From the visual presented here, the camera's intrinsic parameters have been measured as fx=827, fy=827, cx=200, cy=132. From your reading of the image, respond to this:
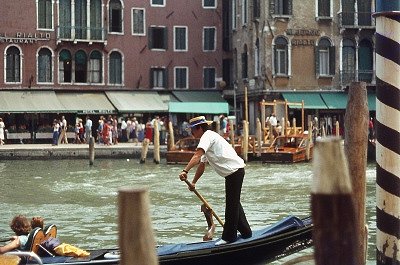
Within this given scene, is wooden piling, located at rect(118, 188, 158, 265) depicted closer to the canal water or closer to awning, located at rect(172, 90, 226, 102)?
the canal water

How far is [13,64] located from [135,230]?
90.6ft

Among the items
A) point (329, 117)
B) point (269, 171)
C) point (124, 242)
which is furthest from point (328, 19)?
point (124, 242)

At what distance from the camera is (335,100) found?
28797 millimetres

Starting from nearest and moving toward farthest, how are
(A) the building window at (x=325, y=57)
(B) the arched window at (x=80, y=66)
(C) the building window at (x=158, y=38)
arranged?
(A) the building window at (x=325, y=57) < (B) the arched window at (x=80, y=66) < (C) the building window at (x=158, y=38)

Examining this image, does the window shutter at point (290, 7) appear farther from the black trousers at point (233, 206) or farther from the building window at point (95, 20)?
the black trousers at point (233, 206)

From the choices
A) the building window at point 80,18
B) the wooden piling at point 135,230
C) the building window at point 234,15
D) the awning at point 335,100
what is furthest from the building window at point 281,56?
the wooden piling at point 135,230

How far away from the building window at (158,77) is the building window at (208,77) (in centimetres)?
161

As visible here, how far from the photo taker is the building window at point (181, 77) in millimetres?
31469

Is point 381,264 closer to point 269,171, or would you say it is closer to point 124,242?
point 124,242

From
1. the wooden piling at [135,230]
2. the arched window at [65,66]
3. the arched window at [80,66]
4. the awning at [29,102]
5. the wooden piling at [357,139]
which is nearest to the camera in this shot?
the wooden piling at [135,230]

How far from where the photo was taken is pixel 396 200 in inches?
172

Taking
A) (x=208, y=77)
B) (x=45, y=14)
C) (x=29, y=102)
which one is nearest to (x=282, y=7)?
(x=208, y=77)

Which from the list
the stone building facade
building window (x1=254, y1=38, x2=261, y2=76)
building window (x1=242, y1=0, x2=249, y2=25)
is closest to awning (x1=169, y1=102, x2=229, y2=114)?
the stone building facade

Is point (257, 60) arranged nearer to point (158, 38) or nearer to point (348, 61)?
point (348, 61)
